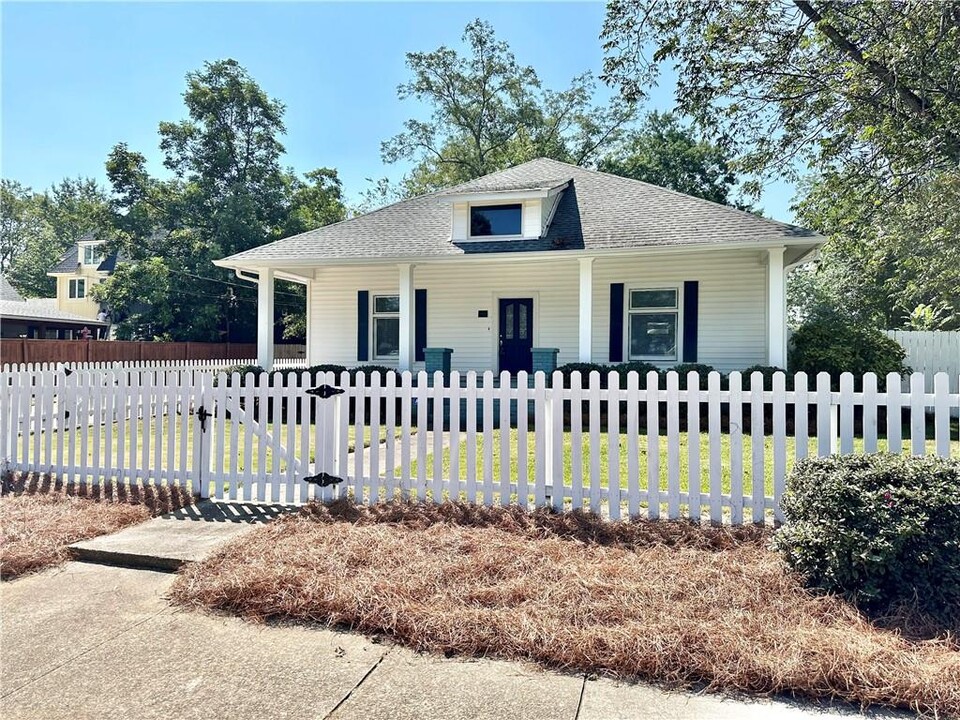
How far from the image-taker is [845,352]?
1204 cm

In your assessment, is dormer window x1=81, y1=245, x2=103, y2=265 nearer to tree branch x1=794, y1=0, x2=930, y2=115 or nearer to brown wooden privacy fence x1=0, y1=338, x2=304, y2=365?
brown wooden privacy fence x1=0, y1=338, x2=304, y2=365

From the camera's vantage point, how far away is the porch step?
4144 mm

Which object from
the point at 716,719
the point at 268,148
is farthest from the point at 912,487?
the point at 268,148

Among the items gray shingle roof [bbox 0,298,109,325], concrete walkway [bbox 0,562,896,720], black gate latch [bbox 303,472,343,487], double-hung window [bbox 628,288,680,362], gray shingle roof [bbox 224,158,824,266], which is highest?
gray shingle roof [bbox 224,158,824,266]

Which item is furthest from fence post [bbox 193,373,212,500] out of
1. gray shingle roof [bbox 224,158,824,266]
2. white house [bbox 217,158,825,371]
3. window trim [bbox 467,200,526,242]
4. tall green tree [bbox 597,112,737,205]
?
tall green tree [bbox 597,112,737,205]

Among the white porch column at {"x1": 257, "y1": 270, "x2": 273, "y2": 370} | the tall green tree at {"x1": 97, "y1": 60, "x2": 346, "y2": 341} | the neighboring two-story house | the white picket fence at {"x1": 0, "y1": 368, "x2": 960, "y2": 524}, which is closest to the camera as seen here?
the white picket fence at {"x1": 0, "y1": 368, "x2": 960, "y2": 524}

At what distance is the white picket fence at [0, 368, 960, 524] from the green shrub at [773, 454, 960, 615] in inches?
34.7

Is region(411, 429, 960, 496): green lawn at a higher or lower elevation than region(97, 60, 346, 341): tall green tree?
lower

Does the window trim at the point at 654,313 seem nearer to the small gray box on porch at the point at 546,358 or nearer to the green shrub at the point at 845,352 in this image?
the small gray box on porch at the point at 546,358

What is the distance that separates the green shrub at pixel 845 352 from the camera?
11953 mm

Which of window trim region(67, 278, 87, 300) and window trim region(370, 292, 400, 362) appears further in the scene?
window trim region(67, 278, 87, 300)

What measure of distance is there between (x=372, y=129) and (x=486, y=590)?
32.4 meters

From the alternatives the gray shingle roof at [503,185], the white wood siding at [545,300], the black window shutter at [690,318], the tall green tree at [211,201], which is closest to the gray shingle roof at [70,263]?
the tall green tree at [211,201]

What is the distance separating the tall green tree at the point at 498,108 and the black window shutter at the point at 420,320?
54.9 ft
